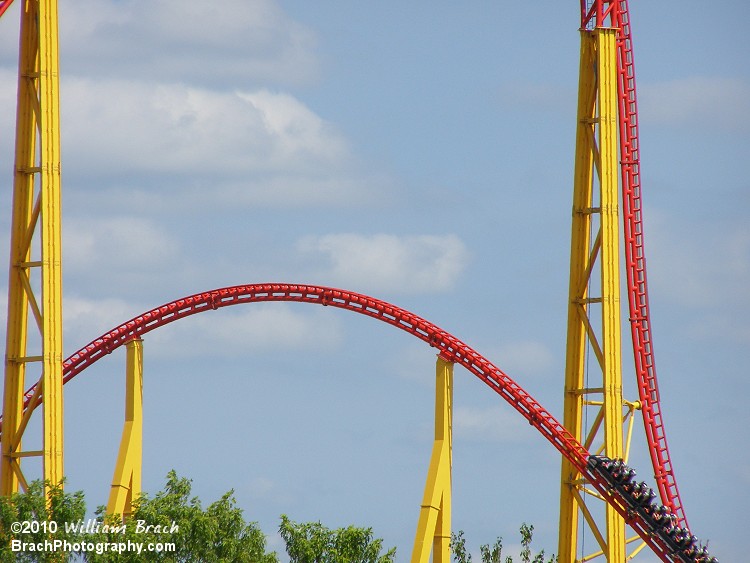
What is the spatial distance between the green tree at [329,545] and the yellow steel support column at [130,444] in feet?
11.3

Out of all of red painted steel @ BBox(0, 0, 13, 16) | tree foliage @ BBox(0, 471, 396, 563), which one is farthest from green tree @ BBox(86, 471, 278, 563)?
red painted steel @ BBox(0, 0, 13, 16)

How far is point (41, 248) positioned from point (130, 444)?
4.90 meters

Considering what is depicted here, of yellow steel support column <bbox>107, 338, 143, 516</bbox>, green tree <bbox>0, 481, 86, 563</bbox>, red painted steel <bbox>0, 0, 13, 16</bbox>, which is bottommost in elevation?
green tree <bbox>0, 481, 86, 563</bbox>

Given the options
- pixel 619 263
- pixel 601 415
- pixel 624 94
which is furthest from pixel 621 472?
pixel 624 94

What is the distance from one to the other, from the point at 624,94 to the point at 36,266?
10.4m

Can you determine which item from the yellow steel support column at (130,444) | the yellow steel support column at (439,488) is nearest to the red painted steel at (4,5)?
the yellow steel support column at (130,444)

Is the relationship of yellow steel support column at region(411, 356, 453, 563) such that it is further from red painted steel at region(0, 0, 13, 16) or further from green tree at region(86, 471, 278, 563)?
red painted steel at region(0, 0, 13, 16)

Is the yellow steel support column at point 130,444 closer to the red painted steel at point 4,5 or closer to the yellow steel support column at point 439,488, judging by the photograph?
the yellow steel support column at point 439,488

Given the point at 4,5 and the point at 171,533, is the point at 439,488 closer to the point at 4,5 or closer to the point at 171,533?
the point at 171,533

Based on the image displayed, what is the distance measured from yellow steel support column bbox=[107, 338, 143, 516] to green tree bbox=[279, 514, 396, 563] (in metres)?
3.43

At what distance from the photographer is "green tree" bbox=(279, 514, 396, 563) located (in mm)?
35844

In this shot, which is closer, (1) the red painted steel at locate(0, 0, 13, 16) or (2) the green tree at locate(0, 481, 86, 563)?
(2) the green tree at locate(0, 481, 86, 563)

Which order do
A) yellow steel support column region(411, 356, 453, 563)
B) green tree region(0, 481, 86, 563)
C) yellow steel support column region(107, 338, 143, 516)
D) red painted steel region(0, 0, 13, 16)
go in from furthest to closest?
1. yellow steel support column region(107, 338, 143, 516)
2. yellow steel support column region(411, 356, 453, 563)
3. red painted steel region(0, 0, 13, 16)
4. green tree region(0, 481, 86, 563)

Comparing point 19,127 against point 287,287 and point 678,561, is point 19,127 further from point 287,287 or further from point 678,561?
point 678,561
